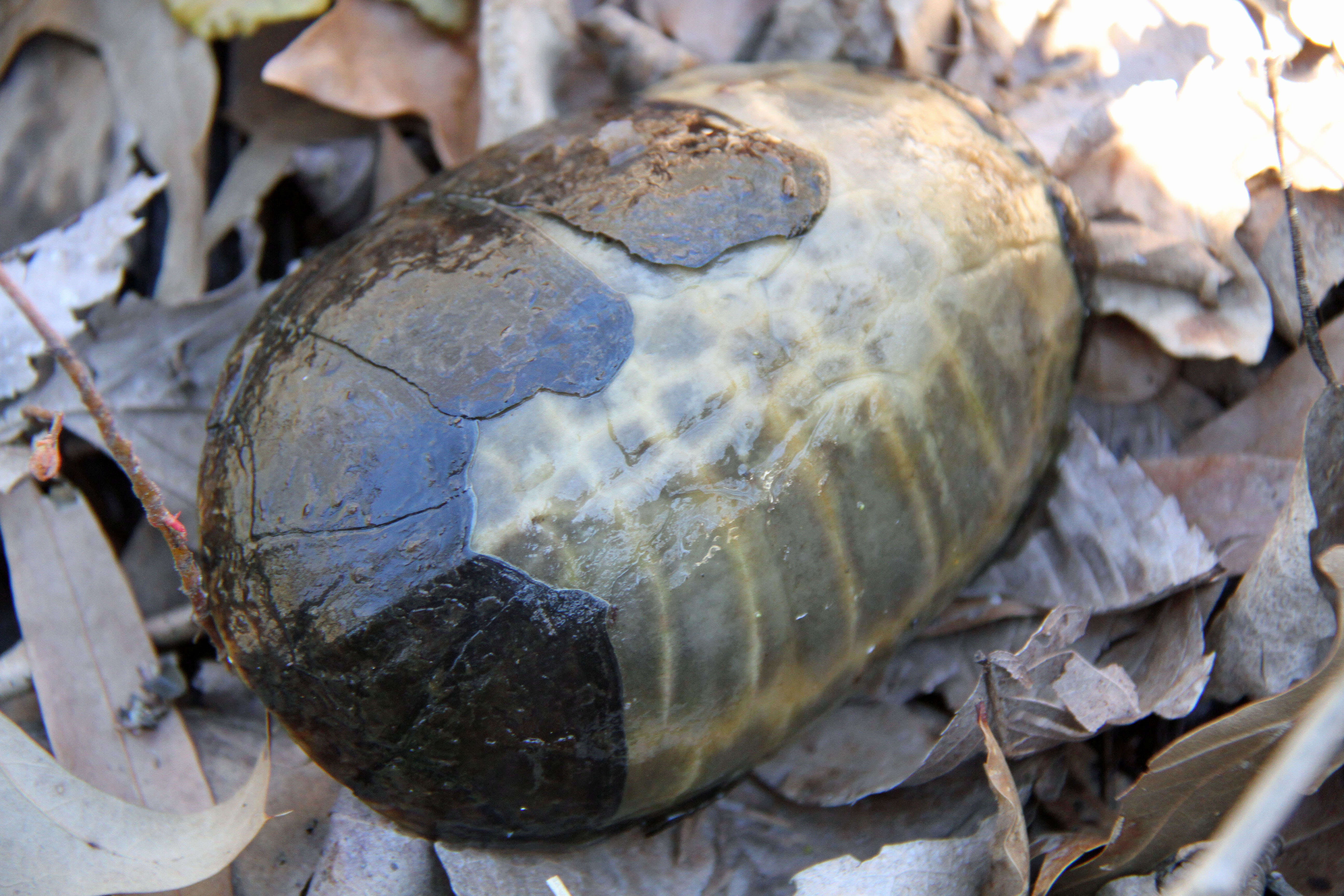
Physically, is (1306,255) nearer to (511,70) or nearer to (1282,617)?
(1282,617)

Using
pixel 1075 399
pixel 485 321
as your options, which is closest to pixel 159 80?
pixel 485 321

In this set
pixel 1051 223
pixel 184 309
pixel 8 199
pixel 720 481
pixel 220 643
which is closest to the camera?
pixel 720 481

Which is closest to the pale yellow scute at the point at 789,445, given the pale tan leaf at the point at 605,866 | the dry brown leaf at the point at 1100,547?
the pale tan leaf at the point at 605,866

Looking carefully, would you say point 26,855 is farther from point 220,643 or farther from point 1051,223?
point 1051,223

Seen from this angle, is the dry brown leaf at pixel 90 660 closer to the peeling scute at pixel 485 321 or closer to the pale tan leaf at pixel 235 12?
the peeling scute at pixel 485 321

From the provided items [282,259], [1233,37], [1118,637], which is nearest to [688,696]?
[1118,637]
